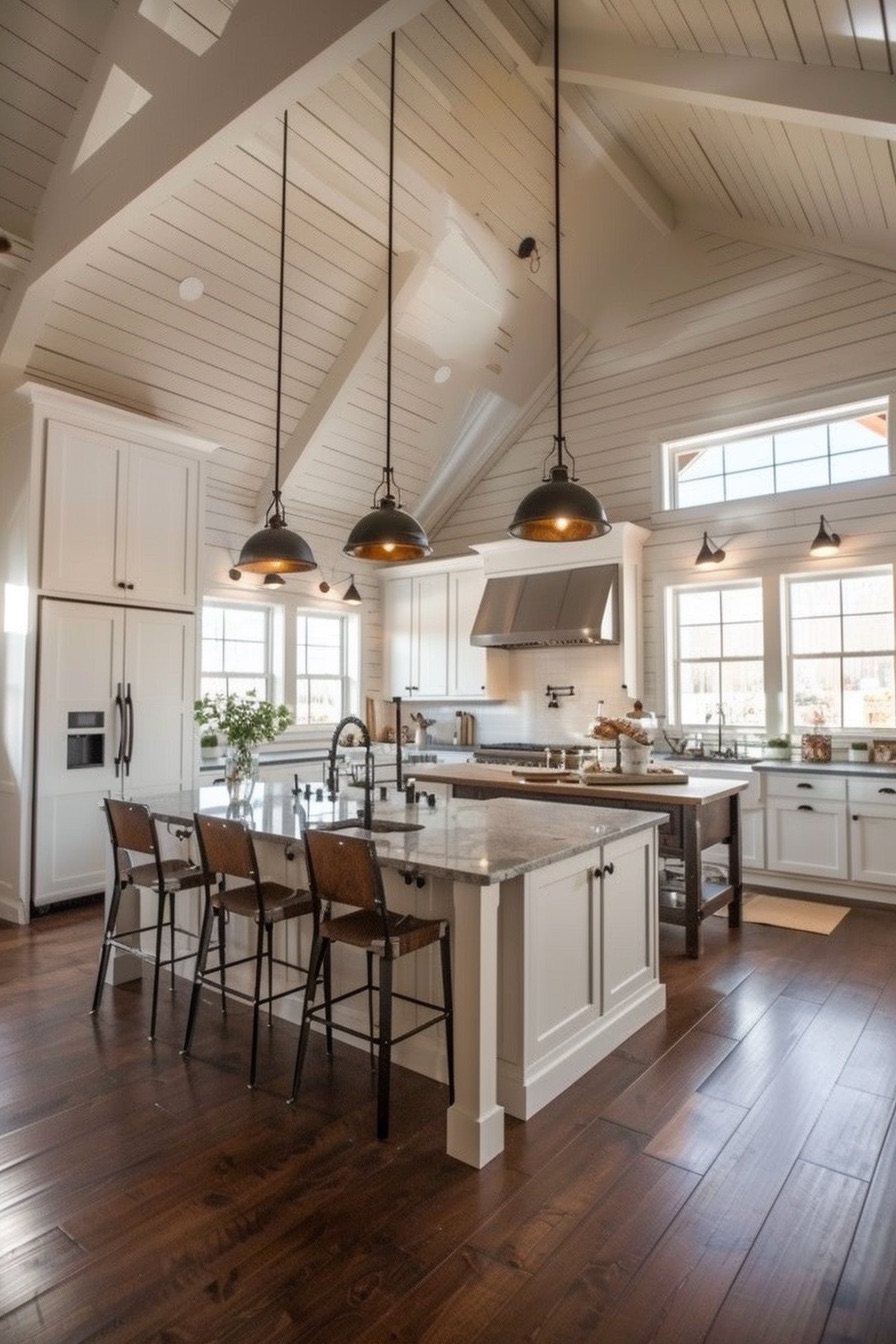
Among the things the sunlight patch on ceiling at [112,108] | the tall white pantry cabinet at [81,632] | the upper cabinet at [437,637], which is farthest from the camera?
the upper cabinet at [437,637]

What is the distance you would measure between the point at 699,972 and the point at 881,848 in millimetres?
1861

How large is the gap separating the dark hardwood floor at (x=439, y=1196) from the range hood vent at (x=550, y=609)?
11.6 feet

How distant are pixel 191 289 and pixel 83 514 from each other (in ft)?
5.58

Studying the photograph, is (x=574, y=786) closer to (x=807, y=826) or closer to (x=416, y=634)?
(x=807, y=826)

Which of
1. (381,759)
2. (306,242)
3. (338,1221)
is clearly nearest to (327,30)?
(306,242)

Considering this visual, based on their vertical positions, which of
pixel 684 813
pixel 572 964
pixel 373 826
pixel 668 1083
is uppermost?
pixel 373 826

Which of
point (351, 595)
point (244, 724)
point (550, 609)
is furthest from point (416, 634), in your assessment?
point (244, 724)

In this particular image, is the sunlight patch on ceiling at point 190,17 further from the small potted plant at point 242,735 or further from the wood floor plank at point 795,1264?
the wood floor plank at point 795,1264

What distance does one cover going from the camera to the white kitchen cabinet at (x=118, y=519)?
4.91 m

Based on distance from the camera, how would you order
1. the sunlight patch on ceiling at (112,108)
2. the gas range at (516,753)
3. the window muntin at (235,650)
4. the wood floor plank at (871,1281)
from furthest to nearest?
the window muntin at (235,650), the gas range at (516,753), the sunlight patch on ceiling at (112,108), the wood floor plank at (871,1281)

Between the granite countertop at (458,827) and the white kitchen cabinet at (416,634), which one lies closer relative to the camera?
the granite countertop at (458,827)

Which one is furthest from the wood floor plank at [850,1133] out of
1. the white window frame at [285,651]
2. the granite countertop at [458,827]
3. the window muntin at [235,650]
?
the white window frame at [285,651]

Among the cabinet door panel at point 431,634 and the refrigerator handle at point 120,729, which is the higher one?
the cabinet door panel at point 431,634

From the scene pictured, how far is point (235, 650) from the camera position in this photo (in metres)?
6.96
